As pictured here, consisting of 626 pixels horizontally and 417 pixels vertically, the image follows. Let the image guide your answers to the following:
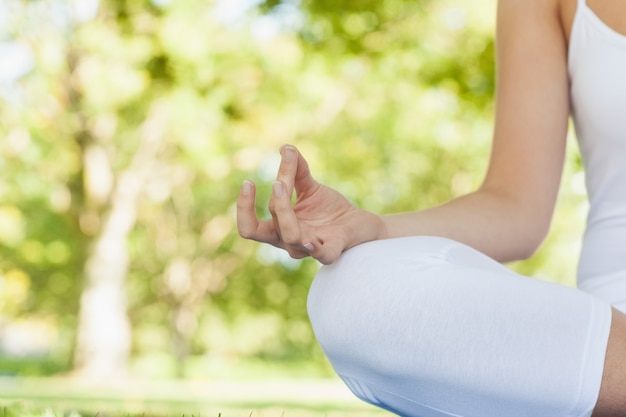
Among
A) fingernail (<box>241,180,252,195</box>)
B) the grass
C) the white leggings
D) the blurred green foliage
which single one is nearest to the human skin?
fingernail (<box>241,180,252,195</box>)

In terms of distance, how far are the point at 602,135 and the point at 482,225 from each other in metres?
0.29

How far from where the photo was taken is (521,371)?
125cm

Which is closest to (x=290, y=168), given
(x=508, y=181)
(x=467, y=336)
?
(x=467, y=336)

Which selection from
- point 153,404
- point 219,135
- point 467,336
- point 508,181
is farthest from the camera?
point 219,135

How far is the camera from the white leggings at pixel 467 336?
1253 millimetres

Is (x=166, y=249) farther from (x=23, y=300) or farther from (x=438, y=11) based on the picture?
(x=438, y=11)

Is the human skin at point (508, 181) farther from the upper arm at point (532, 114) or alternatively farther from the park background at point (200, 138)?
the park background at point (200, 138)

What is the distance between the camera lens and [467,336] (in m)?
1.27

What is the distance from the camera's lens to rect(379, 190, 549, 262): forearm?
1.67m

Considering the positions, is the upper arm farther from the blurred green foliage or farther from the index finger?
the blurred green foliage

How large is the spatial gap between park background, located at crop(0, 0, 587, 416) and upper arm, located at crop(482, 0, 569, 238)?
6427mm

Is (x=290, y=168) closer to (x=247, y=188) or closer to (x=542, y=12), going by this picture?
(x=247, y=188)

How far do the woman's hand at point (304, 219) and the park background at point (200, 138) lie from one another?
671 centimetres

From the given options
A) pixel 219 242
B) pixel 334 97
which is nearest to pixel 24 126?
pixel 334 97
